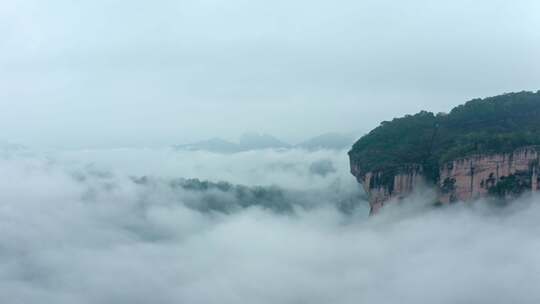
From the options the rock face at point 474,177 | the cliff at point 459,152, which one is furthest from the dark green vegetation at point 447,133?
the rock face at point 474,177

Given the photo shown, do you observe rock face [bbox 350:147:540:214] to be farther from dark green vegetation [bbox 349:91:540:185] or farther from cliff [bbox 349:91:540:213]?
dark green vegetation [bbox 349:91:540:185]

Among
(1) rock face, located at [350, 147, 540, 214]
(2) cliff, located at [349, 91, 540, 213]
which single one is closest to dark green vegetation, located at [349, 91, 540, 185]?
(2) cliff, located at [349, 91, 540, 213]

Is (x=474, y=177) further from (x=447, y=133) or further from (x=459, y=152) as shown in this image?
(x=447, y=133)

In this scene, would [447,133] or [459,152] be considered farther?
[447,133]

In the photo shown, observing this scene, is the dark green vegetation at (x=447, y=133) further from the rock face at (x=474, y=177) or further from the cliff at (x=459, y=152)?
the rock face at (x=474, y=177)

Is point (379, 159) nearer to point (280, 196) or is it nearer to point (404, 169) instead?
point (404, 169)

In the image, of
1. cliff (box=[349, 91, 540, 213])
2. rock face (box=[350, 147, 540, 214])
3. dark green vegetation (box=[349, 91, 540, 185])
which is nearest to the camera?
rock face (box=[350, 147, 540, 214])

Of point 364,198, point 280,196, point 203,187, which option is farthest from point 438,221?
point 203,187

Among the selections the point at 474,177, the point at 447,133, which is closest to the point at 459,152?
the point at 474,177
